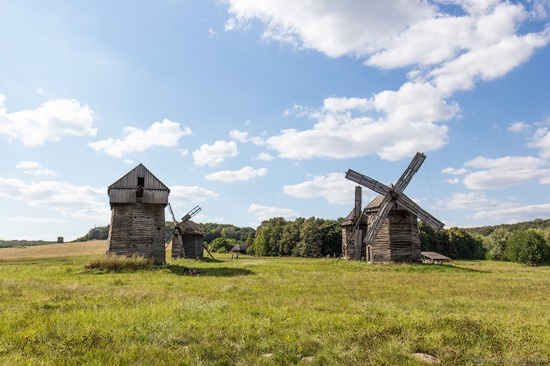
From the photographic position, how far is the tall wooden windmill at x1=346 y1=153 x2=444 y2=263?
32.0 meters

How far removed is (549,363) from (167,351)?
7153 mm

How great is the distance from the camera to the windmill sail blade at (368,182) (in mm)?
33213

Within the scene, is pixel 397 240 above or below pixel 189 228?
below

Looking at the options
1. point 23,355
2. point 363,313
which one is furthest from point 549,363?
point 23,355

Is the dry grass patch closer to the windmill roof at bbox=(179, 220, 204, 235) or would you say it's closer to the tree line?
the tree line

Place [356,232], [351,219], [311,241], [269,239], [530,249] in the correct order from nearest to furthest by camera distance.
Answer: [356,232]
[351,219]
[530,249]
[311,241]
[269,239]

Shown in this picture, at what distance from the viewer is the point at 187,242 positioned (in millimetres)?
48781

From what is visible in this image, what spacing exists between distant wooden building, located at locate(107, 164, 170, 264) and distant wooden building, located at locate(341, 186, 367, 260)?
22910 mm

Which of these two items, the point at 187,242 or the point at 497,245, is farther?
the point at 497,245

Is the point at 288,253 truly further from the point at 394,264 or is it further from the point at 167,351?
the point at 167,351

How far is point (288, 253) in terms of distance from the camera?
8819 cm

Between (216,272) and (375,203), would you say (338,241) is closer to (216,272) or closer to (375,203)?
(375,203)

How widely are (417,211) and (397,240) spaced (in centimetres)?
337

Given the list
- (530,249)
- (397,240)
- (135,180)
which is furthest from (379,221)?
(530,249)
